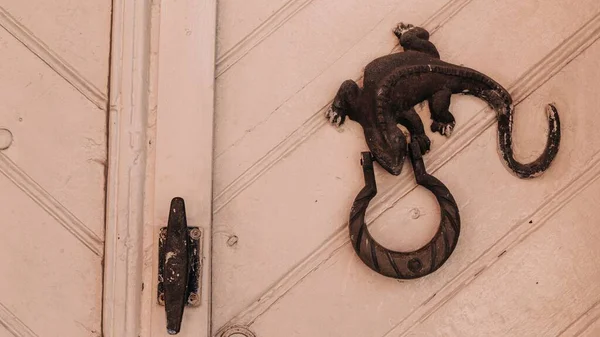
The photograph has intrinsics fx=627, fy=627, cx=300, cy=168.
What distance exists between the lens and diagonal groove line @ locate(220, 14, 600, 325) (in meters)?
0.83

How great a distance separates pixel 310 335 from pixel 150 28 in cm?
46

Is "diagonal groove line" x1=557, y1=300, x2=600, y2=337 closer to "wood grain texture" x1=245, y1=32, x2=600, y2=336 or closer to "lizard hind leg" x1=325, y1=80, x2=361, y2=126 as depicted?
"wood grain texture" x1=245, y1=32, x2=600, y2=336

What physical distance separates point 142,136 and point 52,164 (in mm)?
129

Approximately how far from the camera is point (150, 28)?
0.84m

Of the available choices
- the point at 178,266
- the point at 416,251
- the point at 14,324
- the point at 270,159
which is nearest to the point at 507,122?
the point at 416,251

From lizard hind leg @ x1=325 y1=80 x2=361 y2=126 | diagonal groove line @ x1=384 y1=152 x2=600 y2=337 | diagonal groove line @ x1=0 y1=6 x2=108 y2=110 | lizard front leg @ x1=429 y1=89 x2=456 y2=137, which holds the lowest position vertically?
diagonal groove line @ x1=384 y1=152 x2=600 y2=337

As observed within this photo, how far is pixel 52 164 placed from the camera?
2.75 feet

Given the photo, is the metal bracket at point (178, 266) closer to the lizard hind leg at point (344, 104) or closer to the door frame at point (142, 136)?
the door frame at point (142, 136)

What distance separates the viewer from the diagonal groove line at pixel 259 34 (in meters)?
0.85

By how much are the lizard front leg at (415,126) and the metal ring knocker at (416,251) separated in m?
0.01

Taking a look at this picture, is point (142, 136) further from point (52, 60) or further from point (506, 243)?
point (506, 243)

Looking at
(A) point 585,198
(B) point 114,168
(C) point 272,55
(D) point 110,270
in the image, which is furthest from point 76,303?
(A) point 585,198

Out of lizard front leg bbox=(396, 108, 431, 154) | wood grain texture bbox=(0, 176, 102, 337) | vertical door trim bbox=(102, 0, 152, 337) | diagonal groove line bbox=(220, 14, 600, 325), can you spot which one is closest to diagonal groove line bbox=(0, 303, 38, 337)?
wood grain texture bbox=(0, 176, 102, 337)

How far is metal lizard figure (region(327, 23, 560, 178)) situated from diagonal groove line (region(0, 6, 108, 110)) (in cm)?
32
